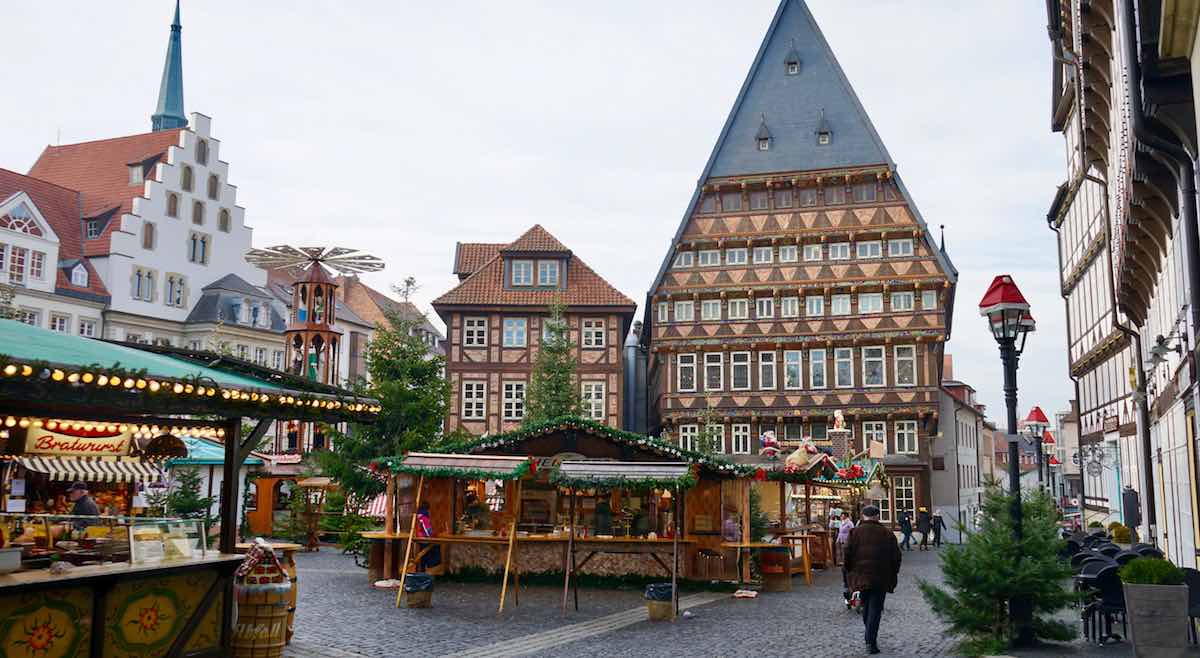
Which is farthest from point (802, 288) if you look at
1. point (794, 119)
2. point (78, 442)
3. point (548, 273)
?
point (78, 442)

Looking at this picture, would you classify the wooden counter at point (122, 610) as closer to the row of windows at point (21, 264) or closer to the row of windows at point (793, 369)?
the row of windows at point (793, 369)

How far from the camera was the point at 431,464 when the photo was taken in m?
18.8

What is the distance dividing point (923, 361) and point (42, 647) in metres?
36.3

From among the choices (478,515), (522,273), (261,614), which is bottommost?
(261,614)

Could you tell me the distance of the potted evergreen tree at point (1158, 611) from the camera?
10.1 metres

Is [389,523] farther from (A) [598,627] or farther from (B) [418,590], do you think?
(A) [598,627]

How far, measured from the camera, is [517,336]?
4647 cm

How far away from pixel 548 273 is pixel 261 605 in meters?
36.8

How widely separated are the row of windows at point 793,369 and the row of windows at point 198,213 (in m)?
26.9

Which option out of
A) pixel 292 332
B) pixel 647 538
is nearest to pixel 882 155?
pixel 292 332

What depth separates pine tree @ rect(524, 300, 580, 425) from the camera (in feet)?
127

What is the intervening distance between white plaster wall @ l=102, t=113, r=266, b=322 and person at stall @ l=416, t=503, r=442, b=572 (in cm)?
3458

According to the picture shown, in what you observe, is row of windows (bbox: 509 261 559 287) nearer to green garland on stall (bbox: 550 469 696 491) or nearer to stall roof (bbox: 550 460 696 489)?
stall roof (bbox: 550 460 696 489)

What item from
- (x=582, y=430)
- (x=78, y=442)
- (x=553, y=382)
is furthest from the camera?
(x=553, y=382)
